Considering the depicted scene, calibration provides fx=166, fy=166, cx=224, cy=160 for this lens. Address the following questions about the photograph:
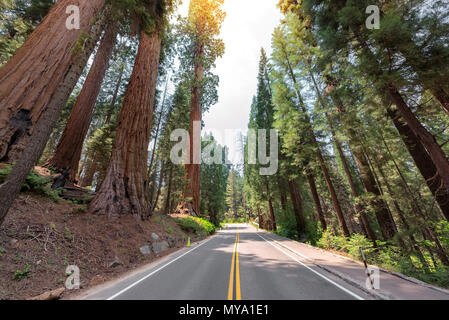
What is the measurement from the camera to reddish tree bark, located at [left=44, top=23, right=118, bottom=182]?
367 inches

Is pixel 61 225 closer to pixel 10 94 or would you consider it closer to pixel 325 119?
pixel 10 94

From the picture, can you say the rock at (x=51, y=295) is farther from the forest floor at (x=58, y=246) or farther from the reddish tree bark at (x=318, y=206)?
the reddish tree bark at (x=318, y=206)

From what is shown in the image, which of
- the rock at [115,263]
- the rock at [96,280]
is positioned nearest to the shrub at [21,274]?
the rock at [96,280]

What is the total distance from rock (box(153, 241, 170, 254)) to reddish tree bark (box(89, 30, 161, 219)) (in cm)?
179

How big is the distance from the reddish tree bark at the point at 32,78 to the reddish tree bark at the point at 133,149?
3813 millimetres

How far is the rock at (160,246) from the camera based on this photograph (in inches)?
357

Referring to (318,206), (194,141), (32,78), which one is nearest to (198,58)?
(194,141)

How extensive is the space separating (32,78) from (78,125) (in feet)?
19.6

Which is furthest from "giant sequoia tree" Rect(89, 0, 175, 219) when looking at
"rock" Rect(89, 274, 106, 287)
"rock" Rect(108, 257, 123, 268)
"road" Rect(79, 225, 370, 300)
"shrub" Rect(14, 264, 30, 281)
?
"road" Rect(79, 225, 370, 300)

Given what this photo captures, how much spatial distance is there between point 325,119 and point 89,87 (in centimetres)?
1539

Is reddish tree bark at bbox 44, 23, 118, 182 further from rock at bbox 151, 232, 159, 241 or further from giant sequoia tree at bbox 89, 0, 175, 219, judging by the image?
rock at bbox 151, 232, 159, 241
